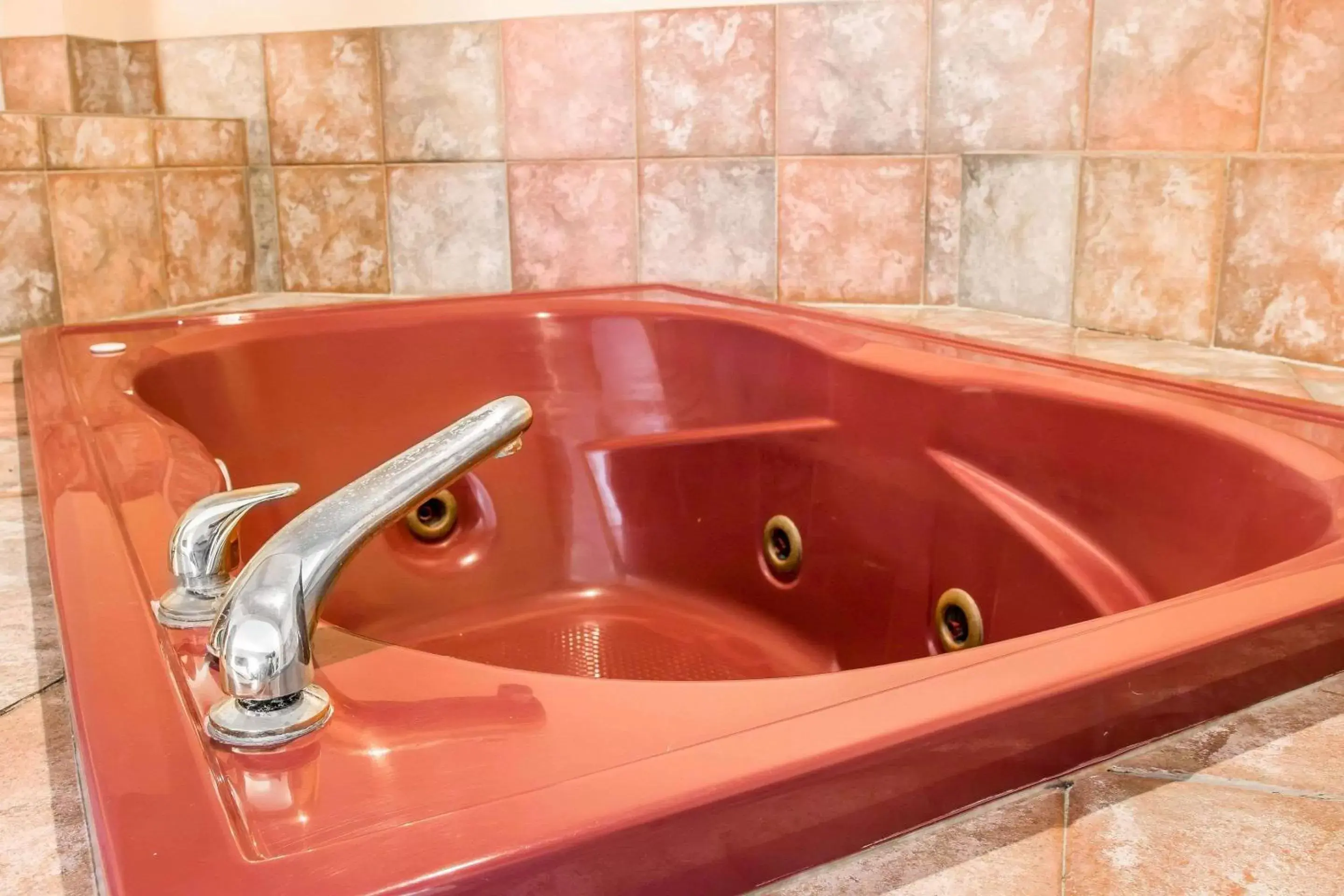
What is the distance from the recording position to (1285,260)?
122cm

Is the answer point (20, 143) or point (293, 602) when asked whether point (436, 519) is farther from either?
point (293, 602)

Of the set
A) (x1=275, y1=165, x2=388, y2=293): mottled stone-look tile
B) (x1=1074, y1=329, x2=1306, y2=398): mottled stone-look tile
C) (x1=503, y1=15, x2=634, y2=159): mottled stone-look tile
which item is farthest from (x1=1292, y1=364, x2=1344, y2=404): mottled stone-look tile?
(x1=275, y1=165, x2=388, y2=293): mottled stone-look tile

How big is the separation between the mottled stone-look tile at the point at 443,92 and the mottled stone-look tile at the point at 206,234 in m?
0.28

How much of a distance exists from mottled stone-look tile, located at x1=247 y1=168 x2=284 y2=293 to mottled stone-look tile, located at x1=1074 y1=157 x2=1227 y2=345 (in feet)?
4.16

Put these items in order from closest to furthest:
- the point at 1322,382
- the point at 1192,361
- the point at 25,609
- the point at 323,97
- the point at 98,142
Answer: the point at 25,609
the point at 1322,382
the point at 1192,361
the point at 98,142
the point at 323,97

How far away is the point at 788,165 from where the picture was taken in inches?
65.8

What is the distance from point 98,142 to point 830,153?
40.1 inches

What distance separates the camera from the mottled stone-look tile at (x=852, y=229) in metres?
1.64

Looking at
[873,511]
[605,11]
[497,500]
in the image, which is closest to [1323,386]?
[873,511]

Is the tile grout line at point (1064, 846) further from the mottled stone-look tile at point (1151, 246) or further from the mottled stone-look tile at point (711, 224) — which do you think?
the mottled stone-look tile at point (711, 224)

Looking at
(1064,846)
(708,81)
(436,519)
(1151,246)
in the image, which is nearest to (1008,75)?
(1151,246)

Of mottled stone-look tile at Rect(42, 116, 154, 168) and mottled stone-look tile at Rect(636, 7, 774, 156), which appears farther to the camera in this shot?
mottled stone-look tile at Rect(636, 7, 774, 156)

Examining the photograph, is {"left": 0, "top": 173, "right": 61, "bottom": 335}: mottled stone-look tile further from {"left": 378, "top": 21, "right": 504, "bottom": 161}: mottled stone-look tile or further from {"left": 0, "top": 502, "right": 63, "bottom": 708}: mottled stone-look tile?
{"left": 0, "top": 502, "right": 63, "bottom": 708}: mottled stone-look tile

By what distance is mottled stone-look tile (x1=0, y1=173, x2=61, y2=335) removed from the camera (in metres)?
1.47
